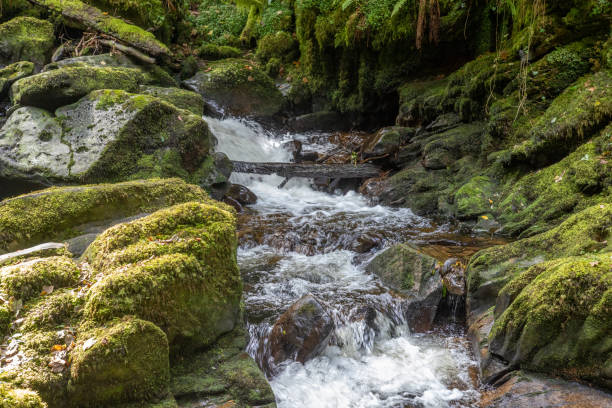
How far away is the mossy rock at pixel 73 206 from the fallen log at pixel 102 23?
8.27m

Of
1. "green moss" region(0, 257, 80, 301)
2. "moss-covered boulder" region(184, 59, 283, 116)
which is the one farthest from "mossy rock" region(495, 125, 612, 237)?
"moss-covered boulder" region(184, 59, 283, 116)

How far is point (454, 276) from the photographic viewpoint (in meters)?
4.98

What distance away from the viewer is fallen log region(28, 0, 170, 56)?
10930mm

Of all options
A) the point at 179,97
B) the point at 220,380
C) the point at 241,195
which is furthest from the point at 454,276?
the point at 179,97

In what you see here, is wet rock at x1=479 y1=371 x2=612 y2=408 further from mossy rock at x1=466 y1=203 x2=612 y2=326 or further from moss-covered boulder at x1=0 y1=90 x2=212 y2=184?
moss-covered boulder at x1=0 y1=90 x2=212 y2=184

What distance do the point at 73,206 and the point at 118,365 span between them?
2.38 meters

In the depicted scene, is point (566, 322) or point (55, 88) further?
point (55, 88)

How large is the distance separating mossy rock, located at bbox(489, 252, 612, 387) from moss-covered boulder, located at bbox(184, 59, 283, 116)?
11.6m

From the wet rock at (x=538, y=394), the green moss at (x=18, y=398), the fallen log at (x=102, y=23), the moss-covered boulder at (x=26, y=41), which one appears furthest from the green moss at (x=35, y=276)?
the fallen log at (x=102, y=23)

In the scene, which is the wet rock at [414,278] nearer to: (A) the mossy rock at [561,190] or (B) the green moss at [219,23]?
(A) the mossy rock at [561,190]

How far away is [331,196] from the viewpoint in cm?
980

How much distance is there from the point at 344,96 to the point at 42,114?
9513mm

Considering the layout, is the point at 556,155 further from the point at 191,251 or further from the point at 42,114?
the point at 42,114

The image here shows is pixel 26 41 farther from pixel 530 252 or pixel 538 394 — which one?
pixel 538 394
